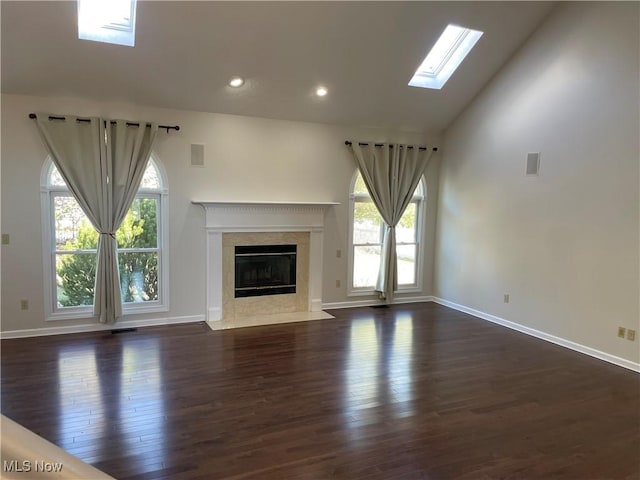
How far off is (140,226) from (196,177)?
92 cm

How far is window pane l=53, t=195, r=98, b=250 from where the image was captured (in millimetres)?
4906

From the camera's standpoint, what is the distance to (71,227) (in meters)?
4.97

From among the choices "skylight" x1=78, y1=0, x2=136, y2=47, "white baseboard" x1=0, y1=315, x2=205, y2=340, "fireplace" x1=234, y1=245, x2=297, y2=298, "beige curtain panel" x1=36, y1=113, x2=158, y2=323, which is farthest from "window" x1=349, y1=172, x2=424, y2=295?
"skylight" x1=78, y1=0, x2=136, y2=47

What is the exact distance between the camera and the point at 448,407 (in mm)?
3322

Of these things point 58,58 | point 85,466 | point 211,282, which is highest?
point 58,58

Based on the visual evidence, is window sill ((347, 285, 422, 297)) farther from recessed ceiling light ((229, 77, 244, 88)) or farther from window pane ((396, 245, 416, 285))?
recessed ceiling light ((229, 77, 244, 88))

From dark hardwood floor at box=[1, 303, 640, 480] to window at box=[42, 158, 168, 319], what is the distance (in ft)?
1.40

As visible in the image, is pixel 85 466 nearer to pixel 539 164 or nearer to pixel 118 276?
pixel 118 276

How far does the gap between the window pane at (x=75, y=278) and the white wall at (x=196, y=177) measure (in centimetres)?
20

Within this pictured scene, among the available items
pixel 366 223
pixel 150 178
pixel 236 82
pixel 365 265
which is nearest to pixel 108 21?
pixel 236 82

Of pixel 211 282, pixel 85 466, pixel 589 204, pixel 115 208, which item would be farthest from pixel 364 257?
pixel 85 466

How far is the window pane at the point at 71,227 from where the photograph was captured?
4906mm

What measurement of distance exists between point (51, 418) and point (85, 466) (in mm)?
3106

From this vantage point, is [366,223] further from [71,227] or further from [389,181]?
[71,227]
